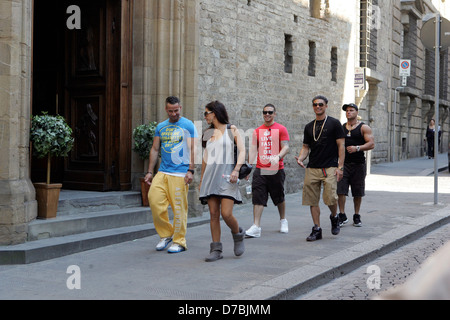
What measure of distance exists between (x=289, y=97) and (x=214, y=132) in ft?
24.8

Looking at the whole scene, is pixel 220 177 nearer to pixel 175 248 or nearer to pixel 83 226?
pixel 175 248

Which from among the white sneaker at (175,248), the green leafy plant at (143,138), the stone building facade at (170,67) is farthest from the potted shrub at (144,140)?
the white sneaker at (175,248)

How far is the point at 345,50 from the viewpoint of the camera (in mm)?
16875

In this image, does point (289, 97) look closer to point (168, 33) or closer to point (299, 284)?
point (168, 33)

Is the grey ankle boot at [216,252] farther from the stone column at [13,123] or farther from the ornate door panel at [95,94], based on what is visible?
the ornate door panel at [95,94]

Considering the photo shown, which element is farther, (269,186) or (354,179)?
(354,179)

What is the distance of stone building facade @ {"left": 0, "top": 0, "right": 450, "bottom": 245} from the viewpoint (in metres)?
6.79

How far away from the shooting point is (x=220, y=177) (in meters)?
6.58

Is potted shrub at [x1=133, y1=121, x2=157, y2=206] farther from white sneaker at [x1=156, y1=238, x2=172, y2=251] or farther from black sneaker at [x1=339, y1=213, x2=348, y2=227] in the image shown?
black sneaker at [x1=339, y1=213, x2=348, y2=227]

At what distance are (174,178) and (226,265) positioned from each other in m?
1.42

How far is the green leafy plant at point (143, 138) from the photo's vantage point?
29.7 ft

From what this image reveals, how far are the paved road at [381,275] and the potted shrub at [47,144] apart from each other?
3.45 metres

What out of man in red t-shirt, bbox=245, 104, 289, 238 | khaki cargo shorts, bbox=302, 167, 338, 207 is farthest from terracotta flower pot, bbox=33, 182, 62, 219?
khaki cargo shorts, bbox=302, 167, 338, 207

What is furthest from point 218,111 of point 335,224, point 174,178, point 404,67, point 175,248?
point 404,67
